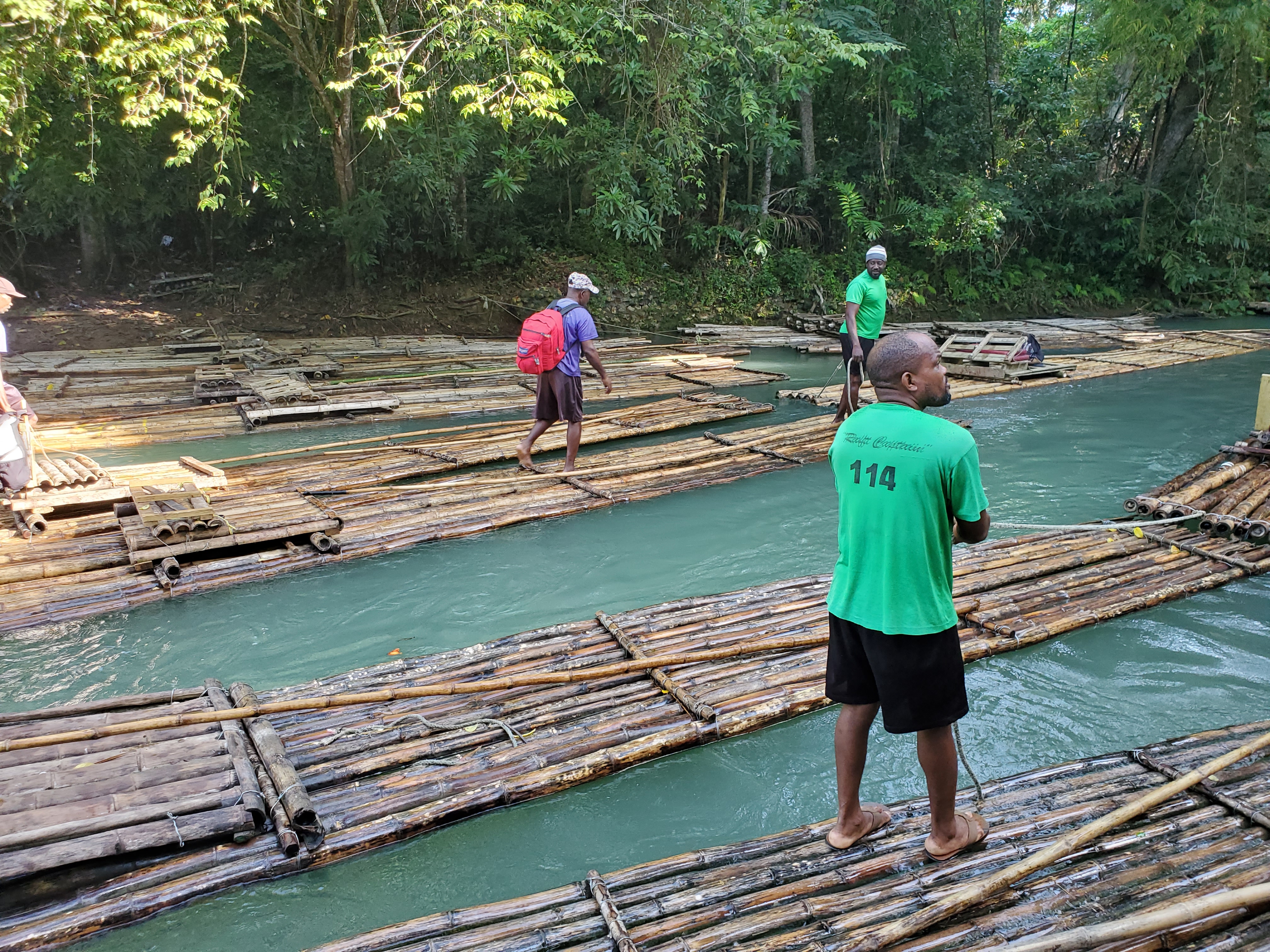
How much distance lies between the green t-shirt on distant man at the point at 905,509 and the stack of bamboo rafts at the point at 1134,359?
6710 mm

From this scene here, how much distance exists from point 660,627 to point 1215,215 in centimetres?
1673

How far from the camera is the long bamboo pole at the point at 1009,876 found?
7.79ft

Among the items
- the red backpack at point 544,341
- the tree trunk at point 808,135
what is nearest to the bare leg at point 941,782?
the red backpack at point 544,341

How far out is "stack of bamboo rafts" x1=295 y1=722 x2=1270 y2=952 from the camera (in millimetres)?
2436

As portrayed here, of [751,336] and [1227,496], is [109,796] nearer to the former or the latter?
[1227,496]

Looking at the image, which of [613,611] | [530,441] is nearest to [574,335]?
[530,441]

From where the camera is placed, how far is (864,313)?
7.31m

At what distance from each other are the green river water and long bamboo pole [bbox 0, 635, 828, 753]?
447mm

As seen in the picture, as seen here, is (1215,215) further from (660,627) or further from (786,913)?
(786,913)

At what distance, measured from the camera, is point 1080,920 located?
8.09ft

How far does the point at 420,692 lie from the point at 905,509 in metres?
2.14

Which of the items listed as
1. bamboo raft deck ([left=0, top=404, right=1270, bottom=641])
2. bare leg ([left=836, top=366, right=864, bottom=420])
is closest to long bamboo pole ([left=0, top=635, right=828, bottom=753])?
bamboo raft deck ([left=0, top=404, right=1270, bottom=641])

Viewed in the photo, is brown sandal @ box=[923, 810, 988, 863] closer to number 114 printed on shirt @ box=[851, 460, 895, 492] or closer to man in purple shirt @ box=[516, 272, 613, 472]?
number 114 printed on shirt @ box=[851, 460, 895, 492]

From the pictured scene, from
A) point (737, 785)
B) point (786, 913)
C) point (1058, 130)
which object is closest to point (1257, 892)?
point (786, 913)
